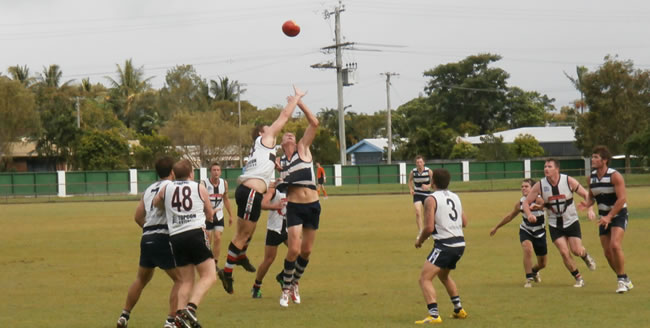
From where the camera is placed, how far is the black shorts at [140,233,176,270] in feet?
31.2

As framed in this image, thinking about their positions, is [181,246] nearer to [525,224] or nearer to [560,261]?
[525,224]

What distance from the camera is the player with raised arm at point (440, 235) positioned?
9898 mm

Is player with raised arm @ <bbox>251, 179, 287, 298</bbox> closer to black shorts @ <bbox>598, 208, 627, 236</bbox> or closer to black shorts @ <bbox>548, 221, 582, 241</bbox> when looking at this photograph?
black shorts @ <bbox>548, 221, 582, 241</bbox>

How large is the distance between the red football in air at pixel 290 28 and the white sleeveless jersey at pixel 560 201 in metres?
4.69

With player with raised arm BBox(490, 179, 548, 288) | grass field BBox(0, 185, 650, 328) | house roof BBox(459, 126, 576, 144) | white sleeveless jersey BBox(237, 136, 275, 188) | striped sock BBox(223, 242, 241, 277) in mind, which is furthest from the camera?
house roof BBox(459, 126, 576, 144)

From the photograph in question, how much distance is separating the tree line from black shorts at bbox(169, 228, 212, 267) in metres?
50.4

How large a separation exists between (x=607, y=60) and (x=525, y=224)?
5832 centimetres

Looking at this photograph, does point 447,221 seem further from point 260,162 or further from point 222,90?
point 222,90

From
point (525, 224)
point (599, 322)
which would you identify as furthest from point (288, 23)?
point (599, 322)

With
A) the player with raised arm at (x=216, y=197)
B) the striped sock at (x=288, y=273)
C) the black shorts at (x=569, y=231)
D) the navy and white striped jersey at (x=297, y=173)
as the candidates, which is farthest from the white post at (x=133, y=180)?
the navy and white striped jersey at (x=297, y=173)

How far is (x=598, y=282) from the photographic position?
44.0 ft

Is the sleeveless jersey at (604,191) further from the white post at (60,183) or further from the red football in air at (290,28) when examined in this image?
the white post at (60,183)

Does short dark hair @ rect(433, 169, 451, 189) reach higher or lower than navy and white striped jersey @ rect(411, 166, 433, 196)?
higher

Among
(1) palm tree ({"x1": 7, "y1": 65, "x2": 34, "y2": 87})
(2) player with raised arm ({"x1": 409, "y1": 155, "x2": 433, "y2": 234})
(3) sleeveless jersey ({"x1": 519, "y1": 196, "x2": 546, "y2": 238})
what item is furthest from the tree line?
(3) sleeveless jersey ({"x1": 519, "y1": 196, "x2": 546, "y2": 238})
